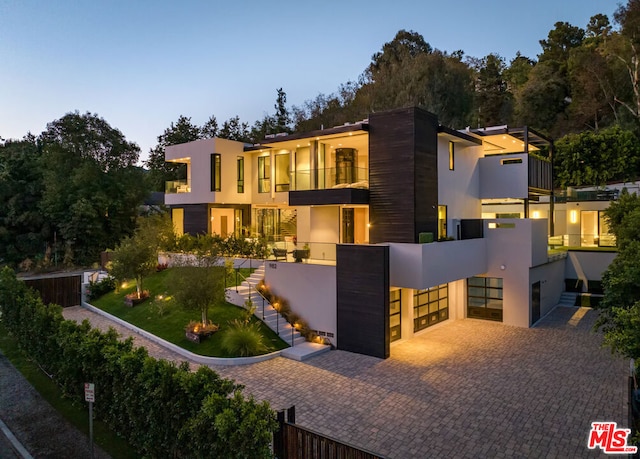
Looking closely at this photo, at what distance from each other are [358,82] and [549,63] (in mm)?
22316

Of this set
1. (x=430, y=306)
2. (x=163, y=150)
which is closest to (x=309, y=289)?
(x=430, y=306)

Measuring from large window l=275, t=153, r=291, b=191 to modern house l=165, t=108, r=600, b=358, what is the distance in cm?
7

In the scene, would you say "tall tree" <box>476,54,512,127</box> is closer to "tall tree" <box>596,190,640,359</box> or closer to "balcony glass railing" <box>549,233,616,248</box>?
"balcony glass railing" <box>549,233,616,248</box>

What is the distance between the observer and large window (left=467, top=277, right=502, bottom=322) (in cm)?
1880

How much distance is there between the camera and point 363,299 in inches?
560

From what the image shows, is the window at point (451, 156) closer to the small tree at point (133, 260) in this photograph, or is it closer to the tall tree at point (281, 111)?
the small tree at point (133, 260)

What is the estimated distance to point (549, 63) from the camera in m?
46.1

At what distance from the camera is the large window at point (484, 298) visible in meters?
18.8

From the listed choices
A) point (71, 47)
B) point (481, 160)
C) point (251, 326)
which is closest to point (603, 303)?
point (251, 326)

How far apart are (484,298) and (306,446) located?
15044 mm

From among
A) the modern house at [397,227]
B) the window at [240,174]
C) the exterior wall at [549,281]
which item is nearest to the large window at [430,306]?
the modern house at [397,227]

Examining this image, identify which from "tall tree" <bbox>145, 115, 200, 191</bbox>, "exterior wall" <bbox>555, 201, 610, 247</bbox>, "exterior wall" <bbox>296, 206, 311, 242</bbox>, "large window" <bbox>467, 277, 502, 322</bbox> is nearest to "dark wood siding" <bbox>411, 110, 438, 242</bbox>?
"large window" <bbox>467, 277, 502, 322</bbox>

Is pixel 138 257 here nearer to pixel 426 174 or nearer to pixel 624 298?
pixel 426 174

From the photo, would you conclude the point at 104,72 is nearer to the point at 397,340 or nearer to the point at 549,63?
the point at 397,340
